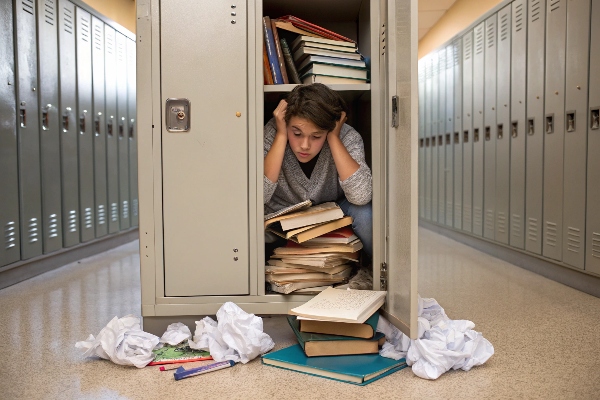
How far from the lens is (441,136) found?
20.1ft

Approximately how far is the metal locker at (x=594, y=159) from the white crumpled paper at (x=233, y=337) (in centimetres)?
192

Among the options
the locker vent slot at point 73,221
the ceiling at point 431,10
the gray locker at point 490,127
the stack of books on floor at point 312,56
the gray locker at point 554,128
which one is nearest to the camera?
the stack of books on floor at point 312,56

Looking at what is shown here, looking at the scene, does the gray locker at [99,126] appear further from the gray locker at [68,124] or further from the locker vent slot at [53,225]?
the locker vent slot at [53,225]

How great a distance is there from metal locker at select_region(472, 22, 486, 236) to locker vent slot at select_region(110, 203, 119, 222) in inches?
115

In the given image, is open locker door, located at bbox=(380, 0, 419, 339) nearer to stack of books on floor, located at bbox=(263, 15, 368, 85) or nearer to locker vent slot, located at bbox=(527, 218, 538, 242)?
stack of books on floor, located at bbox=(263, 15, 368, 85)

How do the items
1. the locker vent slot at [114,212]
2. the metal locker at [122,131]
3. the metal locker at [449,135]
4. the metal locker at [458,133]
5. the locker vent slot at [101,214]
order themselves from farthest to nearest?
1. the metal locker at [449,135]
2. the metal locker at [458,133]
3. the metal locker at [122,131]
4. the locker vent slot at [114,212]
5. the locker vent slot at [101,214]

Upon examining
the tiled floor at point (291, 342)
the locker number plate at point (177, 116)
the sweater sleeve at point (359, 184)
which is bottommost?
the tiled floor at point (291, 342)

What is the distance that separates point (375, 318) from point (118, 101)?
385 centimetres

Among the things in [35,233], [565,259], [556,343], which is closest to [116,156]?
[35,233]

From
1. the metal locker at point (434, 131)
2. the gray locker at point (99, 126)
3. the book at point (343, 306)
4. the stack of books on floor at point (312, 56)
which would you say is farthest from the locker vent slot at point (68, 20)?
the metal locker at point (434, 131)

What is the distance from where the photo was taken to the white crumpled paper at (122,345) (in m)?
2.00

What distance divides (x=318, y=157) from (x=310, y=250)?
0.41m

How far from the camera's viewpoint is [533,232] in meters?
3.94

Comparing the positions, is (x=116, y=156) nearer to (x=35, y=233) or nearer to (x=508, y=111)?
(x=35, y=233)
